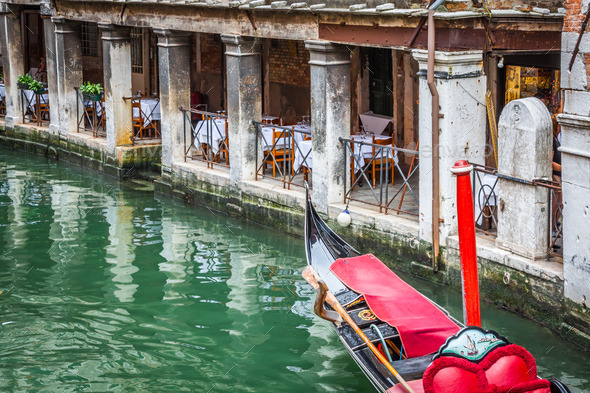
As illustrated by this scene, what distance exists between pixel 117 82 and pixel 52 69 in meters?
2.23

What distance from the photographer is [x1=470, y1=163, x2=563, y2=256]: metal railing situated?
8.77 meters

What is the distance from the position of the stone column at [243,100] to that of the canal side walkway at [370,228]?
32 centimetres

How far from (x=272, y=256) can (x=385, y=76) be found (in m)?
4.56

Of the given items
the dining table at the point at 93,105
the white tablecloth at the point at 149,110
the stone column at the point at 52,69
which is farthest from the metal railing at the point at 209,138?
the stone column at the point at 52,69

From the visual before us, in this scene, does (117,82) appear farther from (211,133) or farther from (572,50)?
(572,50)

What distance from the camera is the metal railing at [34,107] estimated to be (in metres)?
18.3

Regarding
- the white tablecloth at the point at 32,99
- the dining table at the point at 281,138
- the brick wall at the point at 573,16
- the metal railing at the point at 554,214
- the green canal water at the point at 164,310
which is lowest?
the green canal water at the point at 164,310

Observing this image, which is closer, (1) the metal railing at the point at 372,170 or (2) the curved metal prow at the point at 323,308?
(2) the curved metal prow at the point at 323,308

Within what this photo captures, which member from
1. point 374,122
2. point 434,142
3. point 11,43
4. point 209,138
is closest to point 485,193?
point 434,142

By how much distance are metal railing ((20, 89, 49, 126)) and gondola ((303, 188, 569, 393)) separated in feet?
33.8

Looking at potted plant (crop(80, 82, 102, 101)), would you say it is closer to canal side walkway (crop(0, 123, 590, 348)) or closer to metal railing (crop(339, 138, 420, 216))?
canal side walkway (crop(0, 123, 590, 348))

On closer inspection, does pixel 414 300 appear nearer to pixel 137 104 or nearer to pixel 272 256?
pixel 272 256

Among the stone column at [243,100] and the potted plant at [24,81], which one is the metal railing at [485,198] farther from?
the potted plant at [24,81]

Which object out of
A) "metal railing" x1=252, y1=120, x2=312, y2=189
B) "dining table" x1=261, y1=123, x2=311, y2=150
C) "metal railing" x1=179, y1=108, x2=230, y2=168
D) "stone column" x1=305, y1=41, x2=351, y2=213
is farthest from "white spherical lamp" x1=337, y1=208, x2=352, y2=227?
"metal railing" x1=179, y1=108, x2=230, y2=168
